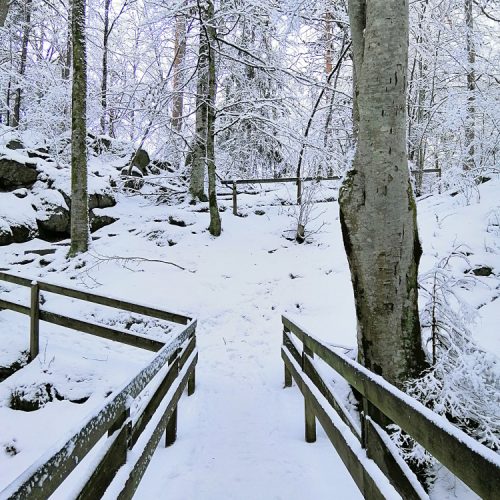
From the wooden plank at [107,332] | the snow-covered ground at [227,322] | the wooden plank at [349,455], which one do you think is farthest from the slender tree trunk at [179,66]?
the wooden plank at [349,455]

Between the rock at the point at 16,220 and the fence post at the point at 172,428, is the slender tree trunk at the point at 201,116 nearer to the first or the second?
the rock at the point at 16,220

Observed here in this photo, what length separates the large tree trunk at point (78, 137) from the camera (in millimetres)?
9438

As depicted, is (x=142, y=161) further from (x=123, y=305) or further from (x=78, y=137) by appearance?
(x=123, y=305)

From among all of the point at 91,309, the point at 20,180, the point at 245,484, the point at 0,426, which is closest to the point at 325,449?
the point at 245,484

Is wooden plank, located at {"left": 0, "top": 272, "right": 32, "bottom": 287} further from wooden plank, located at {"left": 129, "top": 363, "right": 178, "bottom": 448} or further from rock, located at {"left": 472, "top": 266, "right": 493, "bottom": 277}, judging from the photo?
rock, located at {"left": 472, "top": 266, "right": 493, "bottom": 277}

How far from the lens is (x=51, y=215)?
36.8 ft

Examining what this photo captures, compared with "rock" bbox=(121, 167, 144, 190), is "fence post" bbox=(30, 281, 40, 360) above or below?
below

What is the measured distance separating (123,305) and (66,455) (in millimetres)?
3671

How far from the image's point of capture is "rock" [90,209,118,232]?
11930 millimetres

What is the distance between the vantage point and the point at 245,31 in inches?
500

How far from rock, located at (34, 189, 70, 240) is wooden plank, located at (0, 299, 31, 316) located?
5298mm

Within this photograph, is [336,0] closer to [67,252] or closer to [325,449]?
[67,252]

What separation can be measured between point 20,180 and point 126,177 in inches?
128

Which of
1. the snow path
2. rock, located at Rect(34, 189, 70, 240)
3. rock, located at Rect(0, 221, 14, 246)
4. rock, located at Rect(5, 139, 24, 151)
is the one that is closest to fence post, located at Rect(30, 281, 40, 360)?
the snow path
